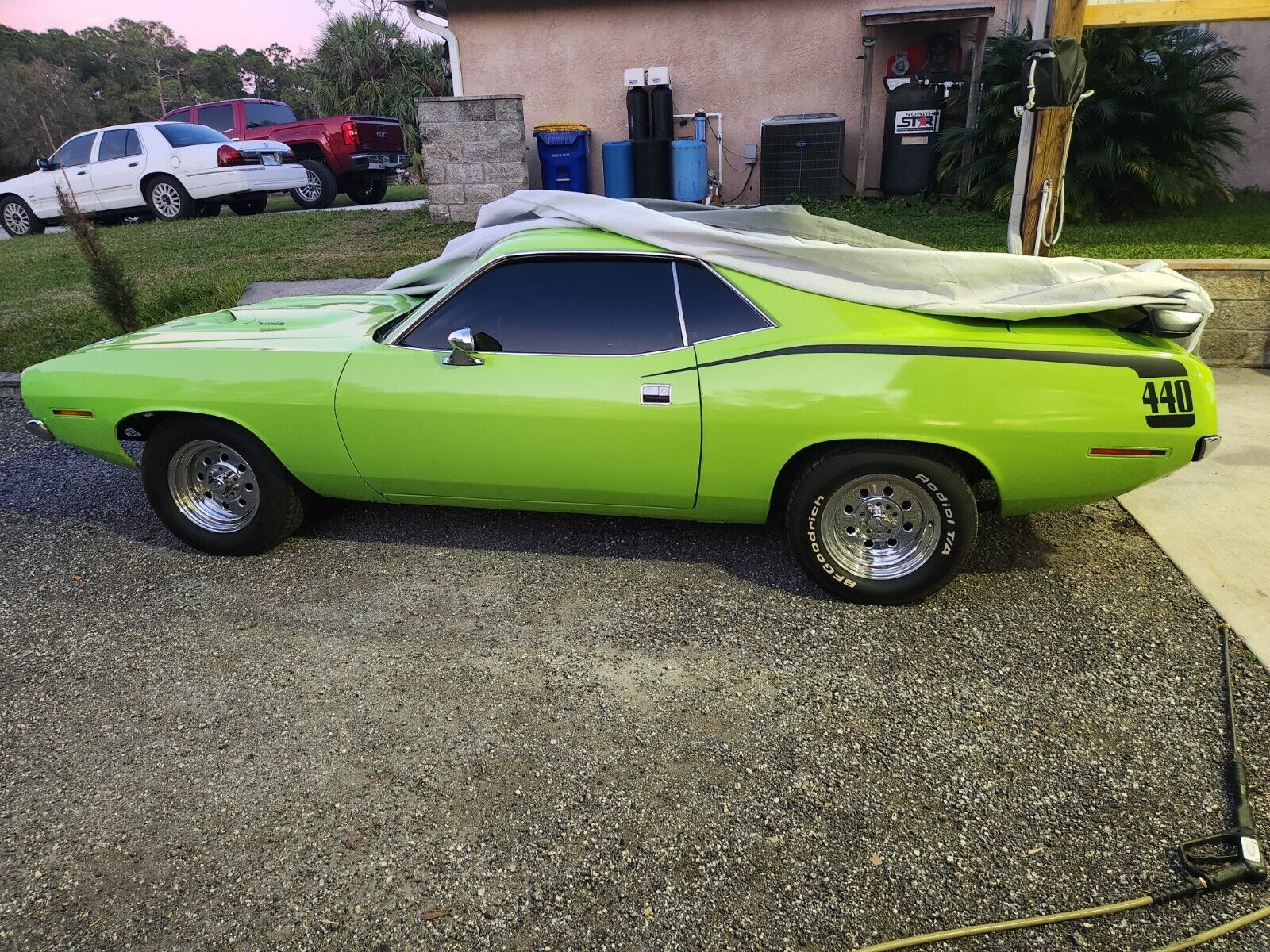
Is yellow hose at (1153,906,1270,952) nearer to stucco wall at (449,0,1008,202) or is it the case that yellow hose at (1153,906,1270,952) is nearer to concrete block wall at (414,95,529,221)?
concrete block wall at (414,95,529,221)

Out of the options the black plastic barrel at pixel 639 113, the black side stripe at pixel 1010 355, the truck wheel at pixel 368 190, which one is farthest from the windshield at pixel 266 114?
the black side stripe at pixel 1010 355

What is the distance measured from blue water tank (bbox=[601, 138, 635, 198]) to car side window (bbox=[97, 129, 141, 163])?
730 centimetres

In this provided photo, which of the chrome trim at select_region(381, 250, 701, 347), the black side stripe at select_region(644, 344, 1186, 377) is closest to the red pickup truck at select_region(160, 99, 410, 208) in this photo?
the chrome trim at select_region(381, 250, 701, 347)

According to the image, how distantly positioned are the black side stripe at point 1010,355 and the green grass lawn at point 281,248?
192 inches

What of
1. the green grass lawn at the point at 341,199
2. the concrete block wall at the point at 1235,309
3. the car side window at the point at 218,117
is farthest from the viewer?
the green grass lawn at the point at 341,199

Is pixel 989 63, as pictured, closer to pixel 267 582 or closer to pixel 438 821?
pixel 267 582

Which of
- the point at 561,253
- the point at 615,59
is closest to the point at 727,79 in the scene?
the point at 615,59

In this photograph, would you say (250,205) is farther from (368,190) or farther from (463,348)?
(463,348)

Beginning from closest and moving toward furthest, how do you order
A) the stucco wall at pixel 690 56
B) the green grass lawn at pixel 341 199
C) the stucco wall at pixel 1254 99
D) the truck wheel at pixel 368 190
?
the stucco wall at pixel 1254 99 → the stucco wall at pixel 690 56 → the truck wheel at pixel 368 190 → the green grass lawn at pixel 341 199

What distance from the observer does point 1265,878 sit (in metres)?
2.19

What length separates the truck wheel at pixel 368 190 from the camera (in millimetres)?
15672

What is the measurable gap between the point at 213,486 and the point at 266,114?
14291 mm

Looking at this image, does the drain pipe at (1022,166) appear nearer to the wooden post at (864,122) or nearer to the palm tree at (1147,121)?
the palm tree at (1147,121)

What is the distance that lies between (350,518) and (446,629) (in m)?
1.28
